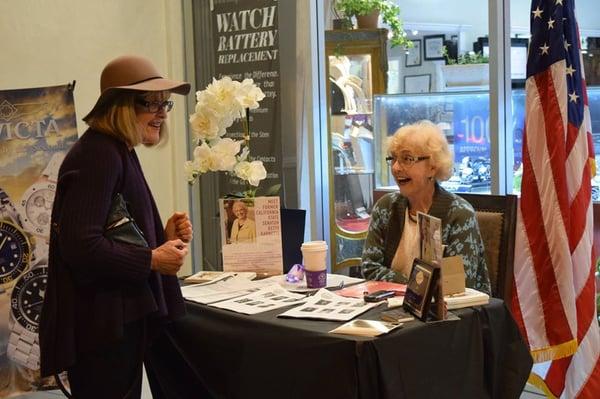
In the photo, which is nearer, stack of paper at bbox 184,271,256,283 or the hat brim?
the hat brim

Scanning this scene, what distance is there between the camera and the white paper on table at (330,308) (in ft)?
6.95

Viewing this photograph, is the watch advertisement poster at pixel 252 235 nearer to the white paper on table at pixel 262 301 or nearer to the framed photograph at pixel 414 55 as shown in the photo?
the white paper on table at pixel 262 301

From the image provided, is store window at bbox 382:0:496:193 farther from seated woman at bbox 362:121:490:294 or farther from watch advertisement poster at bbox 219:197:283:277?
watch advertisement poster at bbox 219:197:283:277

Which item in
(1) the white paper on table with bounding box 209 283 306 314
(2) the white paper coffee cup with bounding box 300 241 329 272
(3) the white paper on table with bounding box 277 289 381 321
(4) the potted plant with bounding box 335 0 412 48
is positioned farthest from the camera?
(4) the potted plant with bounding box 335 0 412 48

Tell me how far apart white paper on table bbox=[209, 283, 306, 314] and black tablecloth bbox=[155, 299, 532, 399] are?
4 cm

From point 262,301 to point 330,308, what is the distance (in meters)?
0.27

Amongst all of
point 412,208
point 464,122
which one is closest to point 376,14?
point 464,122

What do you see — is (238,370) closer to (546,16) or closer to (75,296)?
(75,296)

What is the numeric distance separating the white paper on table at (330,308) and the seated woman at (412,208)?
0.42 meters

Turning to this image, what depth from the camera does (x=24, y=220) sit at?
11.8 ft

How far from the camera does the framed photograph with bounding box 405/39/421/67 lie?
380cm

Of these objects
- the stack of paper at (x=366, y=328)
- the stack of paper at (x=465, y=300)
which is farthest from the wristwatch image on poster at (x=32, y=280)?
the stack of paper at (x=465, y=300)

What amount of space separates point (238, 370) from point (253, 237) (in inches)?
24.5

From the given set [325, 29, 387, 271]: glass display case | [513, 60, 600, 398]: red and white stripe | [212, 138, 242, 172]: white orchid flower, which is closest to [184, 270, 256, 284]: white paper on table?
[212, 138, 242, 172]: white orchid flower
